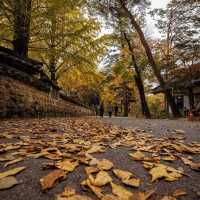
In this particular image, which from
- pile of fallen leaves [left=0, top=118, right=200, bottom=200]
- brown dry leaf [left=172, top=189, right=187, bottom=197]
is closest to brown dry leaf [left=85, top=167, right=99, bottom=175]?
pile of fallen leaves [left=0, top=118, right=200, bottom=200]

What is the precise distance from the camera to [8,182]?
5.24 feet

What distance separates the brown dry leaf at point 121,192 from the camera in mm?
1475

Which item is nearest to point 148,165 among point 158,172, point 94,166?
point 158,172

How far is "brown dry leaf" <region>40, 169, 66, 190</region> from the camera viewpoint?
156 centimetres

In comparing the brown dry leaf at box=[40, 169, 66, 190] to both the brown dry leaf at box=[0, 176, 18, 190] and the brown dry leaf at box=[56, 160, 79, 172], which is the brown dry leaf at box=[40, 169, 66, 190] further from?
the brown dry leaf at box=[0, 176, 18, 190]

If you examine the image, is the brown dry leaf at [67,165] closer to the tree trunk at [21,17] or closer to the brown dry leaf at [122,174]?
the brown dry leaf at [122,174]

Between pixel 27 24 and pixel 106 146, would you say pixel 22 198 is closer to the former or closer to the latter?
pixel 106 146

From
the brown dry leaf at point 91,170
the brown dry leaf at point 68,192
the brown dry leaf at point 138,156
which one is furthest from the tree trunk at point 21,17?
the brown dry leaf at point 68,192

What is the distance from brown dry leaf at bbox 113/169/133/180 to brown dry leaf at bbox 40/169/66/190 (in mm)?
431

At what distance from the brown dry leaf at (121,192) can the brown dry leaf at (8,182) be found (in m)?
0.70

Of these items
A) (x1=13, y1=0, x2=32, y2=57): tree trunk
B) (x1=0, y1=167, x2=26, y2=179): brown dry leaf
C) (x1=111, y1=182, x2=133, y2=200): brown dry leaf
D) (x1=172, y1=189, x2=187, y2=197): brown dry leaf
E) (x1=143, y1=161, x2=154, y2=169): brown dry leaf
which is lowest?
(x1=172, y1=189, x2=187, y2=197): brown dry leaf

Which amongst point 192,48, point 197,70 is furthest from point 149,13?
point 197,70

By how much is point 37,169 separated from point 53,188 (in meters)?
0.38

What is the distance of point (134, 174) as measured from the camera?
1.90 meters
